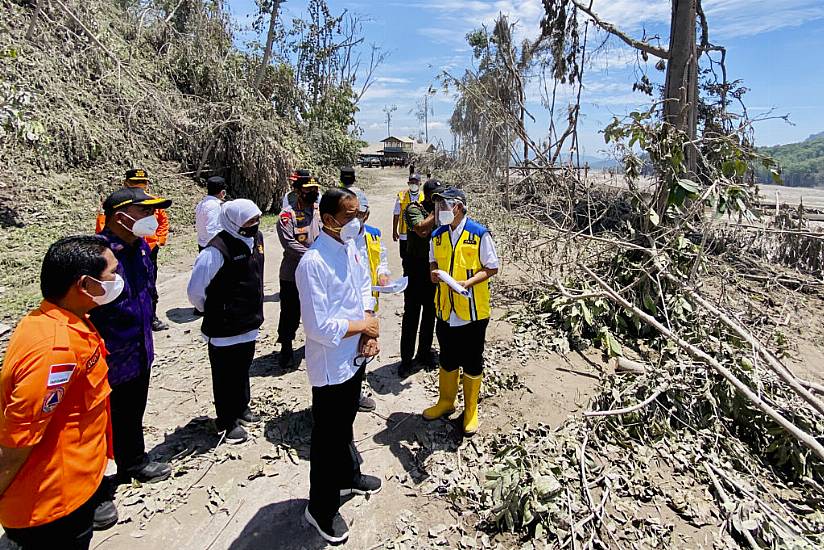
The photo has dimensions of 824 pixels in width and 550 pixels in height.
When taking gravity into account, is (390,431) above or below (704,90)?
below

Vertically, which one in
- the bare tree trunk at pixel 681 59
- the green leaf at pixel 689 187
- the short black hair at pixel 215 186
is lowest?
the short black hair at pixel 215 186

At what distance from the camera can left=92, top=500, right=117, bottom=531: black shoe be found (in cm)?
271

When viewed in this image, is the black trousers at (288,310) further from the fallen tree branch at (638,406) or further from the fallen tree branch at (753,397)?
the fallen tree branch at (753,397)

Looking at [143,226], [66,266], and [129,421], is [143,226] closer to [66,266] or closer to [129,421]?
[66,266]

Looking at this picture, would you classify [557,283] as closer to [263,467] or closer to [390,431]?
[390,431]

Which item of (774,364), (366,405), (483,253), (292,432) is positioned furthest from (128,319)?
(774,364)

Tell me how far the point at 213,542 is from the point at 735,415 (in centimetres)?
401

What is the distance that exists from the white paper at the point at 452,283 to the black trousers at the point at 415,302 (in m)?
1.09

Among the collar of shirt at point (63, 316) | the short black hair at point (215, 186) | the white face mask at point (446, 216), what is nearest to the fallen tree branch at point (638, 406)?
the white face mask at point (446, 216)

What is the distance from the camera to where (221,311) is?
A: 322 cm

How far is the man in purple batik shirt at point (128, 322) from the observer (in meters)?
2.70

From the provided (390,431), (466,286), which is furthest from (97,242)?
(390,431)

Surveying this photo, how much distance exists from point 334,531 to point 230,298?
1.66 m

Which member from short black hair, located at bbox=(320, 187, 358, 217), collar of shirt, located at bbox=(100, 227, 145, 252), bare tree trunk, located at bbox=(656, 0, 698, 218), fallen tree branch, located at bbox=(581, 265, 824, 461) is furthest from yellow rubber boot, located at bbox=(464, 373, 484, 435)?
bare tree trunk, located at bbox=(656, 0, 698, 218)
